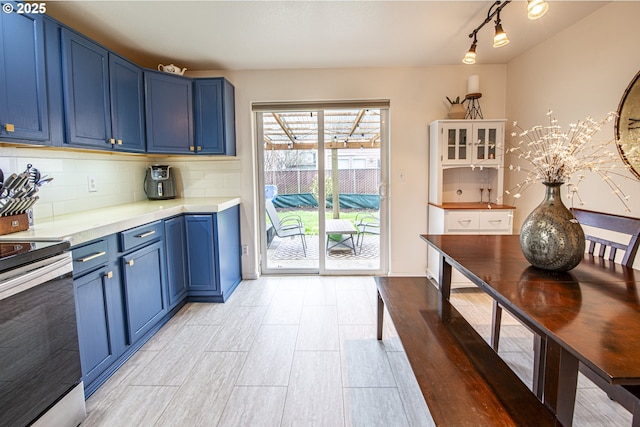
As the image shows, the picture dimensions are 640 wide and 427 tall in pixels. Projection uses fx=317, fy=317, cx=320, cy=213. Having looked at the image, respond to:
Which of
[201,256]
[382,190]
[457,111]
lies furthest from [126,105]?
[457,111]

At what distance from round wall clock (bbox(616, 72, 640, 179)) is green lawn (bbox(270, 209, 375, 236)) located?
240cm

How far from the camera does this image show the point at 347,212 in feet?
12.9

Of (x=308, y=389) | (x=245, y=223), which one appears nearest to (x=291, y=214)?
(x=245, y=223)

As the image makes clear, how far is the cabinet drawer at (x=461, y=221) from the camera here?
126 inches

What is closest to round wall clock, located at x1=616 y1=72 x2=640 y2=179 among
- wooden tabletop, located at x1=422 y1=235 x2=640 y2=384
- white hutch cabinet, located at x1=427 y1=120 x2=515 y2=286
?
wooden tabletop, located at x1=422 y1=235 x2=640 y2=384

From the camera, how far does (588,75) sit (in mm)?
2436

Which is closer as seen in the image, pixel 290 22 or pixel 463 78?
pixel 290 22

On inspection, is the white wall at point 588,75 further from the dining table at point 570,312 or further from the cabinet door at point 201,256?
the cabinet door at point 201,256

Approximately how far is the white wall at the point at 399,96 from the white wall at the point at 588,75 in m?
0.54

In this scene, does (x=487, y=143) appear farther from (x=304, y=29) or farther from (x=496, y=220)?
(x=304, y=29)

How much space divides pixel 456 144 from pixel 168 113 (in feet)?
9.61

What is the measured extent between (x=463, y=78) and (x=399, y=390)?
10.6ft

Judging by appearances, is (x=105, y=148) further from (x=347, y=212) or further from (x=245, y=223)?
(x=347, y=212)

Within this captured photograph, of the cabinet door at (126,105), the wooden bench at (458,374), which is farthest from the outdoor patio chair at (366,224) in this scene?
the cabinet door at (126,105)
